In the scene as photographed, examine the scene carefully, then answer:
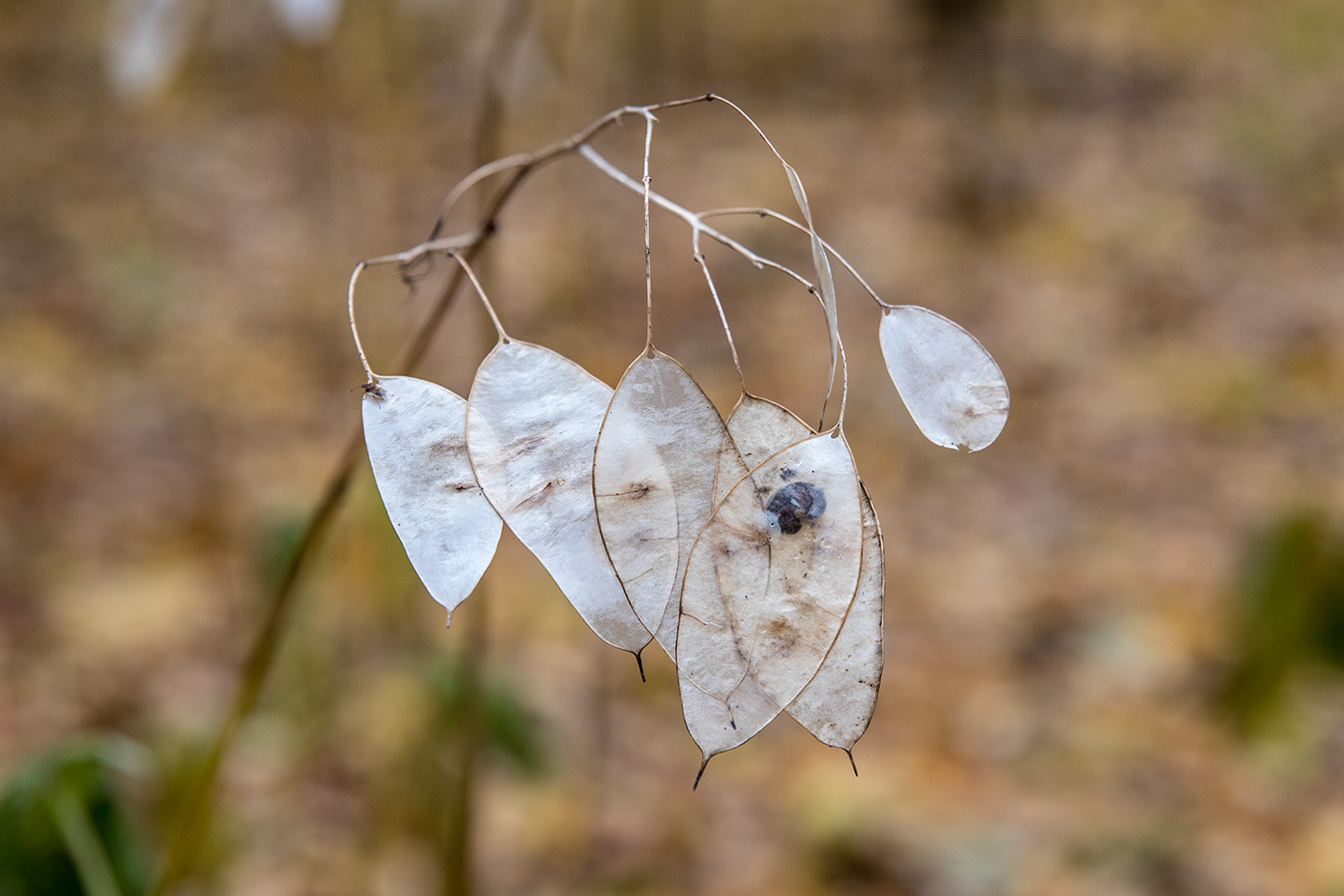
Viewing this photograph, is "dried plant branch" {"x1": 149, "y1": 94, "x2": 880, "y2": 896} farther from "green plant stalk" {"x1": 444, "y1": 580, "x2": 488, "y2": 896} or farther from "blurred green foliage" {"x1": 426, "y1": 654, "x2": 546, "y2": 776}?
"blurred green foliage" {"x1": 426, "y1": 654, "x2": 546, "y2": 776}

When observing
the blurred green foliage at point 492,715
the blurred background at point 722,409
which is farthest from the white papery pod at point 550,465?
the blurred green foliage at point 492,715

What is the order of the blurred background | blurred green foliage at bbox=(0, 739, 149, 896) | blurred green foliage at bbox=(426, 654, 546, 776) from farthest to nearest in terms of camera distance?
the blurred background → blurred green foliage at bbox=(426, 654, 546, 776) → blurred green foliage at bbox=(0, 739, 149, 896)

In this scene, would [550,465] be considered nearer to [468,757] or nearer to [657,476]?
[657,476]

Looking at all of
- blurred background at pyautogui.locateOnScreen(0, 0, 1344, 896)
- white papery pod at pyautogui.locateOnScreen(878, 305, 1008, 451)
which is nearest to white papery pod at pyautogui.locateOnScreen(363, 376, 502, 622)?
white papery pod at pyautogui.locateOnScreen(878, 305, 1008, 451)

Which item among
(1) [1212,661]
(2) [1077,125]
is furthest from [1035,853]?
(2) [1077,125]

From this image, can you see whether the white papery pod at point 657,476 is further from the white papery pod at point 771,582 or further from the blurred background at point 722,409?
the blurred background at point 722,409
